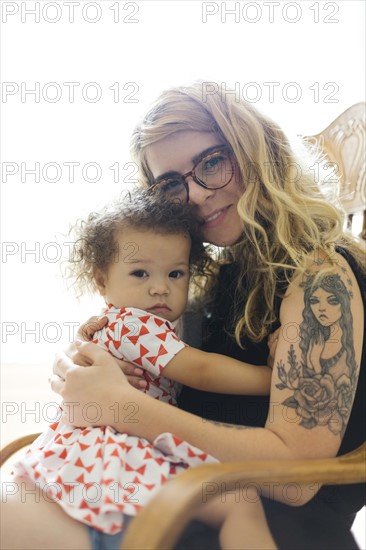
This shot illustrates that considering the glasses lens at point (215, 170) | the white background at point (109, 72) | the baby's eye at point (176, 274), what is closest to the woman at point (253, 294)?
the glasses lens at point (215, 170)

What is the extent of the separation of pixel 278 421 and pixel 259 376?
0.14 meters

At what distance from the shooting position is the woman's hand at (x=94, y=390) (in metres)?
0.98

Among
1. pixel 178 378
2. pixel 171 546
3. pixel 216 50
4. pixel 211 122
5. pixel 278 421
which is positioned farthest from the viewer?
pixel 216 50

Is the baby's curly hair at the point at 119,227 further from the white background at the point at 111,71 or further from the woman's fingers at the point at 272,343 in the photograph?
the white background at the point at 111,71

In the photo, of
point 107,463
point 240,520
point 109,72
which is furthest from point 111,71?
point 240,520

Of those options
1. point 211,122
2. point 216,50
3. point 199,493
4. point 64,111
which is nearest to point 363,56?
point 216,50

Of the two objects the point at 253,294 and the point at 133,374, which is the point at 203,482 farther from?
the point at 253,294

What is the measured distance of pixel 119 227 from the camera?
3.97 ft

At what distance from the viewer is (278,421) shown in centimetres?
97

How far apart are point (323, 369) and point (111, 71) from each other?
2147 millimetres

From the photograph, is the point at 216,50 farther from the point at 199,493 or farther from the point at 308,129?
the point at 199,493

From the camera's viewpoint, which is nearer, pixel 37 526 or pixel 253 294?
pixel 37 526

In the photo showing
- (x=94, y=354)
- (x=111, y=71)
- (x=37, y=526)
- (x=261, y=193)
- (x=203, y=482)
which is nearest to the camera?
(x=203, y=482)

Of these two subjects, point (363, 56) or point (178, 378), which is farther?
point (363, 56)
